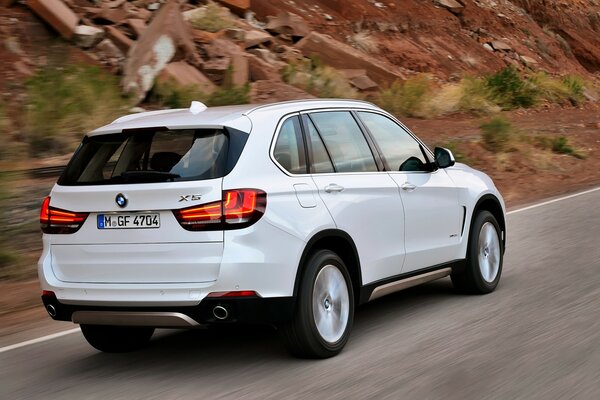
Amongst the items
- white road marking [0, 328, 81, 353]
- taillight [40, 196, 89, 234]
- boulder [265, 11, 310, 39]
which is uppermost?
taillight [40, 196, 89, 234]

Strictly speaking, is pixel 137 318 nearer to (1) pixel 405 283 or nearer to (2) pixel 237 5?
(1) pixel 405 283

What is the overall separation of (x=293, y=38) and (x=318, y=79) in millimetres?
3872

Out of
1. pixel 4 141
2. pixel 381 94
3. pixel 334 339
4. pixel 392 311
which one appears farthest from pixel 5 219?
pixel 381 94

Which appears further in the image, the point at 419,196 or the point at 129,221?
the point at 419,196

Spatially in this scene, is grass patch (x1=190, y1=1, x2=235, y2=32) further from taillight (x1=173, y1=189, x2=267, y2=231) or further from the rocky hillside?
taillight (x1=173, y1=189, x2=267, y2=231)

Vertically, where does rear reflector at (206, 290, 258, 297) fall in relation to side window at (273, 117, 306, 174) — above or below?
below

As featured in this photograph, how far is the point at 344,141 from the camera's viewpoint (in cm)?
673

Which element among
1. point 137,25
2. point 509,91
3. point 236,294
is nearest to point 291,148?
point 236,294

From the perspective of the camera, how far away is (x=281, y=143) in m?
6.08

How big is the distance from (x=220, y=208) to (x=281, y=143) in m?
0.77

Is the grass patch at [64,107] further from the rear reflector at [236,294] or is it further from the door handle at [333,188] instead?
the rear reflector at [236,294]

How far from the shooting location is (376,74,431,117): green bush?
2564 centimetres

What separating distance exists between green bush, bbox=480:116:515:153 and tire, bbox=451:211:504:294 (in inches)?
515

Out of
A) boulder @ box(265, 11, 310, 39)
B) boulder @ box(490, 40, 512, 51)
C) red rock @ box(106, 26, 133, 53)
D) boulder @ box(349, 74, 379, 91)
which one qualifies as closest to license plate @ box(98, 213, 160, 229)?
red rock @ box(106, 26, 133, 53)
